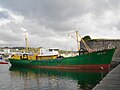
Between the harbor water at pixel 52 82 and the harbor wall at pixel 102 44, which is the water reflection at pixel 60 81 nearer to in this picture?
the harbor water at pixel 52 82

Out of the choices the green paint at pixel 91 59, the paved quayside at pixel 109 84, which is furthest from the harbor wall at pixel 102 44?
the paved quayside at pixel 109 84

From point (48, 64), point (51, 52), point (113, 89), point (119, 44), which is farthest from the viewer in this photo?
point (119, 44)

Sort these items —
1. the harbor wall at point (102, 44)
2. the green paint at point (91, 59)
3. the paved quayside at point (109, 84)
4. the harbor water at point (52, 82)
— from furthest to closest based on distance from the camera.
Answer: the harbor wall at point (102, 44) < the green paint at point (91, 59) < the harbor water at point (52, 82) < the paved quayside at point (109, 84)

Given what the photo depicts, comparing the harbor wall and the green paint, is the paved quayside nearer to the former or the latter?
the green paint

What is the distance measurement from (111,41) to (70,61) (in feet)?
97.8

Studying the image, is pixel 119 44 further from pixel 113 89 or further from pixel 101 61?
pixel 113 89

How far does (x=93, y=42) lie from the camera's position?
78.1 m

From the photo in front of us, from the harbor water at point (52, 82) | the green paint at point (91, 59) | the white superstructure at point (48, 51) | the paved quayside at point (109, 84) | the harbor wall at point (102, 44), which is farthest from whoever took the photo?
the harbor wall at point (102, 44)

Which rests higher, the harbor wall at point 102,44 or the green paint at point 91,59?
the harbor wall at point 102,44

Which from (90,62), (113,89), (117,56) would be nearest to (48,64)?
(90,62)

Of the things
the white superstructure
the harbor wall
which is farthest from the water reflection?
the harbor wall

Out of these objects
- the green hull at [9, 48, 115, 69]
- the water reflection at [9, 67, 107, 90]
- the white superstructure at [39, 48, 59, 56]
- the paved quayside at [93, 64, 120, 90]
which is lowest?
the water reflection at [9, 67, 107, 90]

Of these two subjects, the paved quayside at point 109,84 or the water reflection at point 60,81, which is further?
the water reflection at point 60,81

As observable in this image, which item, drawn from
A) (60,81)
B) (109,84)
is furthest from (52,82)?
(109,84)
